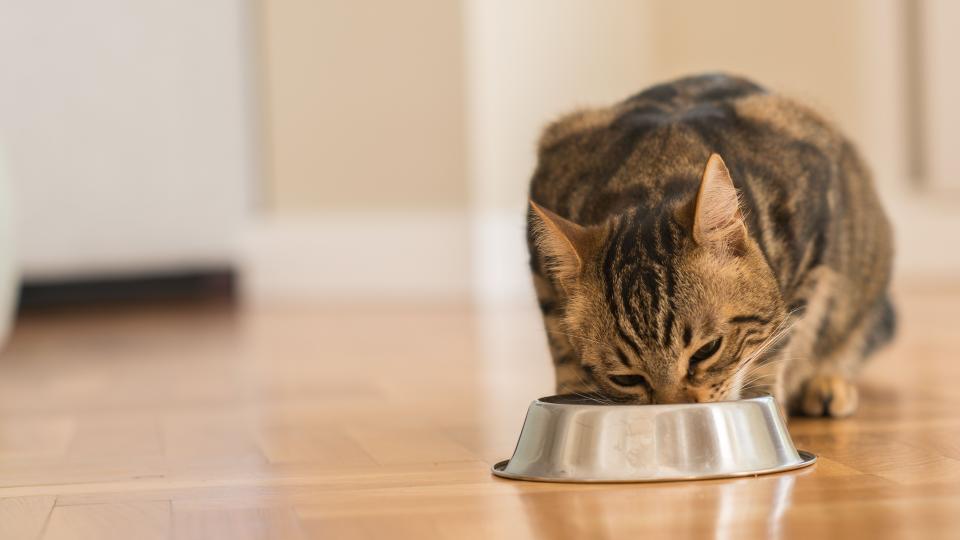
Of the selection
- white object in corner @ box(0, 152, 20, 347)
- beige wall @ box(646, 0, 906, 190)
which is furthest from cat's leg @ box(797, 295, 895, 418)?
beige wall @ box(646, 0, 906, 190)

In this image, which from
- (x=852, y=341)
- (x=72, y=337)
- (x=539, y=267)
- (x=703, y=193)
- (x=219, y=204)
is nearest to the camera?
(x=703, y=193)

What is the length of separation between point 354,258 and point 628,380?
364cm

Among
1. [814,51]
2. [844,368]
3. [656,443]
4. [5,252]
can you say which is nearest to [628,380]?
[656,443]

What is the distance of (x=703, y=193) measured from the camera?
1582 millimetres

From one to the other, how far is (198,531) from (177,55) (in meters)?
3.75

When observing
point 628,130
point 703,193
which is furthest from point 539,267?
point 703,193

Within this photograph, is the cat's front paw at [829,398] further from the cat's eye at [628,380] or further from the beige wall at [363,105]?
the beige wall at [363,105]

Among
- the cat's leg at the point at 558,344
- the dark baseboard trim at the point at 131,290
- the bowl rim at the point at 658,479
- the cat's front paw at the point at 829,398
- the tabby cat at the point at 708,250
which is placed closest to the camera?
the bowl rim at the point at 658,479

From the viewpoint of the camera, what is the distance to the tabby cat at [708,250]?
5.39 feet

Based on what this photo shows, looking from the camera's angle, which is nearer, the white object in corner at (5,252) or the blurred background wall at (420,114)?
the white object in corner at (5,252)

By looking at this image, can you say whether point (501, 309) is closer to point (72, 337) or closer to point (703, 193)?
point (72, 337)

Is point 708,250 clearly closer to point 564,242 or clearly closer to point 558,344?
point 564,242

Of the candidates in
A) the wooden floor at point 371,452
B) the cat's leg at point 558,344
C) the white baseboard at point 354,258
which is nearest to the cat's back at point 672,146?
the cat's leg at point 558,344

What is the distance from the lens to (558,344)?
1.91 m
